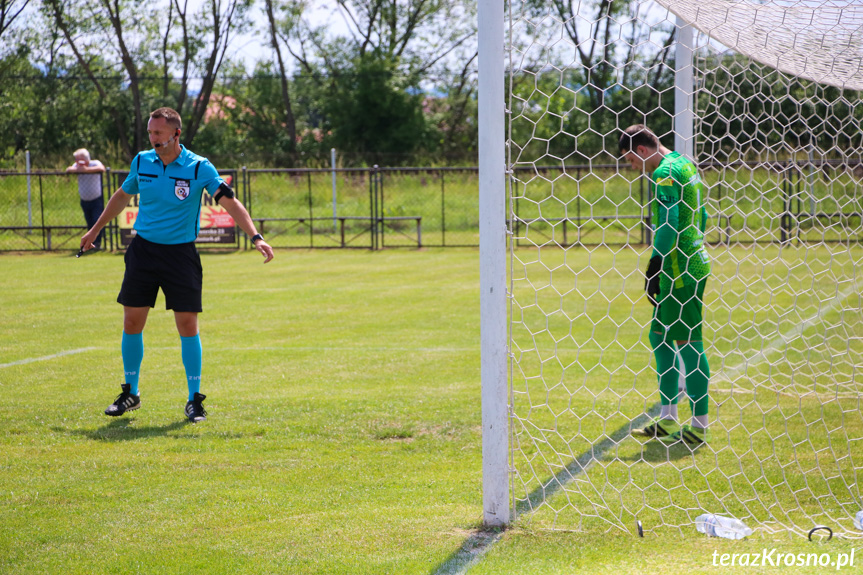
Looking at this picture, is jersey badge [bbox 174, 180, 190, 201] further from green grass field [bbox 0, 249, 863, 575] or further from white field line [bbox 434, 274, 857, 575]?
Result: white field line [bbox 434, 274, 857, 575]

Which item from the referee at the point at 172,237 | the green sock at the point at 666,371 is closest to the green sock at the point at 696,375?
the green sock at the point at 666,371

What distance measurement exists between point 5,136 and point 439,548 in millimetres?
40912

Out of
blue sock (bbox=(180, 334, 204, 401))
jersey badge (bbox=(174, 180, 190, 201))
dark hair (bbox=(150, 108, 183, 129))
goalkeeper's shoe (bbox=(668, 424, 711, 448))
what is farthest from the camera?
blue sock (bbox=(180, 334, 204, 401))

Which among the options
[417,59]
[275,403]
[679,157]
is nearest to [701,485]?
[679,157]

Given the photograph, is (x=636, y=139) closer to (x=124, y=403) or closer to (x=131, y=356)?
(x=131, y=356)

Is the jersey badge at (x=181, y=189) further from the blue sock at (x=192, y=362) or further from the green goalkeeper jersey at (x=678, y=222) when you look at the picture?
the green goalkeeper jersey at (x=678, y=222)

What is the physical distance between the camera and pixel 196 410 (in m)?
5.39

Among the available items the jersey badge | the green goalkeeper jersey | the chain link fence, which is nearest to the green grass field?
the green goalkeeper jersey

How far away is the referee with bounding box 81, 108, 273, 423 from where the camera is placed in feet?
17.6

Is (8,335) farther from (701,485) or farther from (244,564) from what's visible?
(701,485)

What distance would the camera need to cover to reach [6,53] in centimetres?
3694

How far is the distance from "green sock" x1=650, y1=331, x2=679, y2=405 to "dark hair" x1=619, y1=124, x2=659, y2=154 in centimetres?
115

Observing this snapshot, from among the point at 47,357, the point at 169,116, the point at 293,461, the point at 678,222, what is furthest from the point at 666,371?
the point at 47,357

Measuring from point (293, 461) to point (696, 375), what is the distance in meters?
2.38
